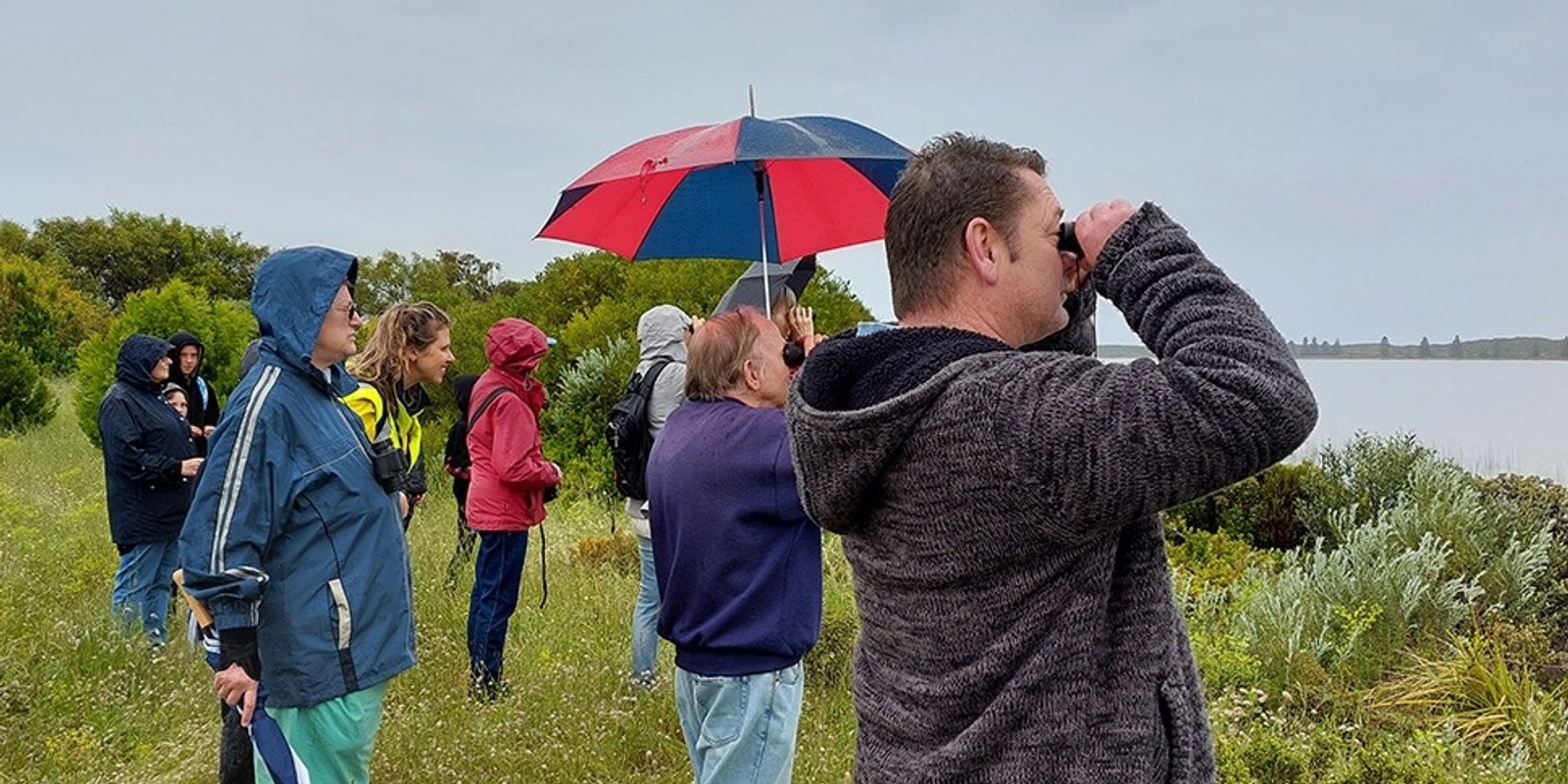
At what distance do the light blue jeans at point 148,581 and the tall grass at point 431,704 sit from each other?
161 millimetres

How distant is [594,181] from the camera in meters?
3.98

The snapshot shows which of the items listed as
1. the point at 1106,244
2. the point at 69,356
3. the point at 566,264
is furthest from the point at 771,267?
the point at 69,356

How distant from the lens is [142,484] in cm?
636

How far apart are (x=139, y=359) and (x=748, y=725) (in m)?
5.26

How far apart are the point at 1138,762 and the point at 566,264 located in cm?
1310

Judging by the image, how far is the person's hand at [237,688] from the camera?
273 cm

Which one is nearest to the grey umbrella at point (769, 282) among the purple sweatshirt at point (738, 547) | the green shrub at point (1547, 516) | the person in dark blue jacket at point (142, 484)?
the purple sweatshirt at point (738, 547)

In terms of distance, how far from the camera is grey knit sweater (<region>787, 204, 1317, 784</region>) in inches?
51.3

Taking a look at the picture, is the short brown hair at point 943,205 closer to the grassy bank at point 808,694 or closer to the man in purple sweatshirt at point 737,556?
the man in purple sweatshirt at point 737,556

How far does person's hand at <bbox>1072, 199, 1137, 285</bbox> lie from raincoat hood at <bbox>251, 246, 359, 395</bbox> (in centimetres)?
227

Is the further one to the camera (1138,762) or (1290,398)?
(1138,762)

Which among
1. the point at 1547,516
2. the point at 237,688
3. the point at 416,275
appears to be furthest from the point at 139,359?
the point at 416,275

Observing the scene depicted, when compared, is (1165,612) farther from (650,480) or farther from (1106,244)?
(650,480)

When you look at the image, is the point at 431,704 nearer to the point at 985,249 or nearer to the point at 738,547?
the point at 738,547
